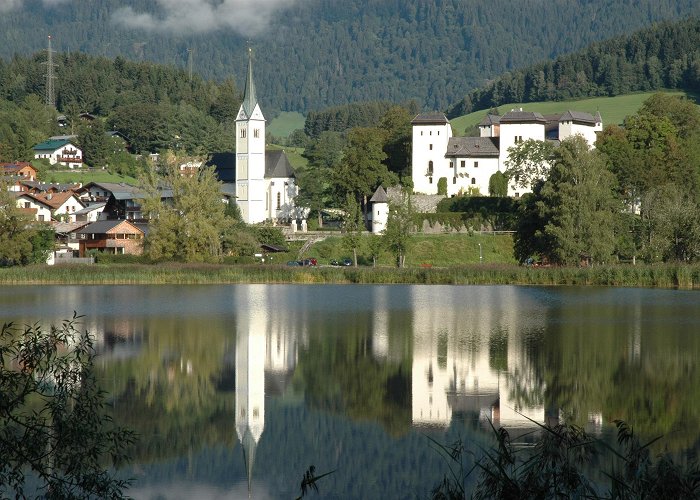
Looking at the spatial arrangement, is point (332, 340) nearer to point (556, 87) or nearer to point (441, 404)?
point (441, 404)

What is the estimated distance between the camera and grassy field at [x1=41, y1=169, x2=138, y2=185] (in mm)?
109681

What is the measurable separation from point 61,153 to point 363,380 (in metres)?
102

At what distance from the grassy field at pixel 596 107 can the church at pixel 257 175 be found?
41.2 meters

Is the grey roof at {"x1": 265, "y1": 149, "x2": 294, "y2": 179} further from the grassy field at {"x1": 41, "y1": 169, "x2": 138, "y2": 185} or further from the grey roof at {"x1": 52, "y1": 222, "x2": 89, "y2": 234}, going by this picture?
the grey roof at {"x1": 52, "y1": 222, "x2": 89, "y2": 234}

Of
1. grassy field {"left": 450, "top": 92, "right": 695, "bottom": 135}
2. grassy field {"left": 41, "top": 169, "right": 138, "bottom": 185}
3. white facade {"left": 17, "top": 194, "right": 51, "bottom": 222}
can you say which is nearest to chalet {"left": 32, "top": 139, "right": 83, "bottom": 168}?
grassy field {"left": 41, "top": 169, "right": 138, "bottom": 185}

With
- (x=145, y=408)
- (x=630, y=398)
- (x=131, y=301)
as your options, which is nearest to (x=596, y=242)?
(x=131, y=301)

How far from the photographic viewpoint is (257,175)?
9712 centimetres

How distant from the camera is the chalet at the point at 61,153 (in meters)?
120

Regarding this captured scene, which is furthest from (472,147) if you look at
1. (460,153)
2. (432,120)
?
(432,120)

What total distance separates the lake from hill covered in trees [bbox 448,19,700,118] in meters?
114

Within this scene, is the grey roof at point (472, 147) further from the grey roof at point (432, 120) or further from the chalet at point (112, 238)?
the chalet at point (112, 238)

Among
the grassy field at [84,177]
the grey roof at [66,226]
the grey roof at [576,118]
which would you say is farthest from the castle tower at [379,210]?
the grassy field at [84,177]

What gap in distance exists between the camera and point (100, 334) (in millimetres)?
32312

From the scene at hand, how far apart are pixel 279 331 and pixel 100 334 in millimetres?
5124
